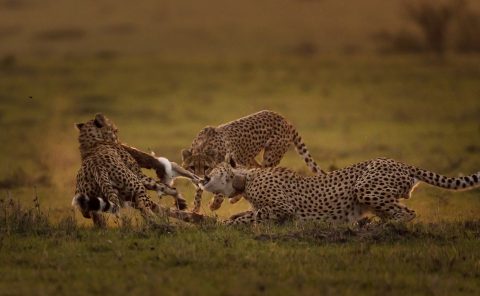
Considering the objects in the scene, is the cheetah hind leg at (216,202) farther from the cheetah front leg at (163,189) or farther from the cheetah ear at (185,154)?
the cheetah front leg at (163,189)

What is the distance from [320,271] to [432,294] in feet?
2.49

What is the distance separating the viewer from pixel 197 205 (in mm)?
9172

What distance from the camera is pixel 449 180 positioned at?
8031mm

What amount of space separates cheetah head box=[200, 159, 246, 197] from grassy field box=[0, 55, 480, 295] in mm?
835

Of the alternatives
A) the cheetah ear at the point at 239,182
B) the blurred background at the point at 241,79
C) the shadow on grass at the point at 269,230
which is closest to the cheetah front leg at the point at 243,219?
the shadow on grass at the point at 269,230

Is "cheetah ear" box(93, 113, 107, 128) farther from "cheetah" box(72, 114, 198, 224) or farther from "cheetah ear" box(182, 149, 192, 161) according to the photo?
"cheetah ear" box(182, 149, 192, 161)

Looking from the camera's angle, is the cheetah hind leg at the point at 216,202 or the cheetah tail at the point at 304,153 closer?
the cheetah hind leg at the point at 216,202

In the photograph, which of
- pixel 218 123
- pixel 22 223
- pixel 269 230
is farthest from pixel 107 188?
pixel 218 123

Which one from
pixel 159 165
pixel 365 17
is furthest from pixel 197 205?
pixel 365 17

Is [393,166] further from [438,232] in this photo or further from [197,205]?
[197,205]

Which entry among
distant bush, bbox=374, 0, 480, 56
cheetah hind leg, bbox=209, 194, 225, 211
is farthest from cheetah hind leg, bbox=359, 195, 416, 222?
distant bush, bbox=374, 0, 480, 56

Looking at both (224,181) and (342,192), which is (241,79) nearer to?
(224,181)

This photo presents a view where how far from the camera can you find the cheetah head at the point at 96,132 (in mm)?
8812

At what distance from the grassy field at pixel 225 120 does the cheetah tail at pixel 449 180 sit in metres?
0.31
